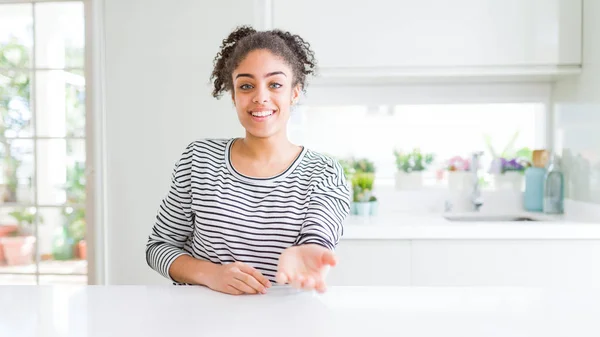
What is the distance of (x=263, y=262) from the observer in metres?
1.24

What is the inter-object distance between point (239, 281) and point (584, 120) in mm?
2180

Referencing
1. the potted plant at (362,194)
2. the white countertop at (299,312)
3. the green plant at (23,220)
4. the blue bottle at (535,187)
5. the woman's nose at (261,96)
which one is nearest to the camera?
the white countertop at (299,312)

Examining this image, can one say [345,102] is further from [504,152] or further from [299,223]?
[299,223]

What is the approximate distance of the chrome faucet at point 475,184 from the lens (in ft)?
9.53

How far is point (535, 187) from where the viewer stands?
2.85 meters

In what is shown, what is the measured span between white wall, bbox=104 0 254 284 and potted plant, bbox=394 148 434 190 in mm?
903

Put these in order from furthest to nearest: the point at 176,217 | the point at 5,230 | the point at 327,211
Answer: the point at 5,230 → the point at 176,217 → the point at 327,211

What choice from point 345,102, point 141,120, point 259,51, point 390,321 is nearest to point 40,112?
point 141,120

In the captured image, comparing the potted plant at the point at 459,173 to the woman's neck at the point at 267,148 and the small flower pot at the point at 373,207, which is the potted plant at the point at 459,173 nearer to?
the small flower pot at the point at 373,207

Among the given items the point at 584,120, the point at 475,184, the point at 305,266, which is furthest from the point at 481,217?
the point at 305,266

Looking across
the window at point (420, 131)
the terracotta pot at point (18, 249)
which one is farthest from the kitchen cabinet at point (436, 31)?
the terracotta pot at point (18, 249)

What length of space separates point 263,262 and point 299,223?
0.12 meters

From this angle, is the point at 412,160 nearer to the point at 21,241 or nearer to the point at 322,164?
the point at 322,164

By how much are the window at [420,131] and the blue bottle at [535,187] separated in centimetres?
22
